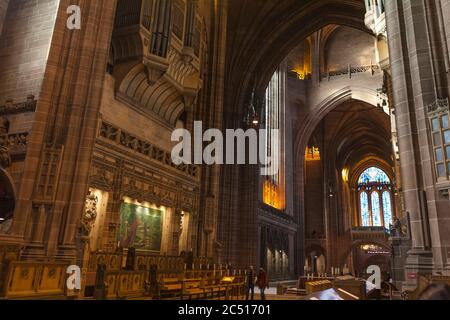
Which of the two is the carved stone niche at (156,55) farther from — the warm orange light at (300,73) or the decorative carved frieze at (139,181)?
the warm orange light at (300,73)

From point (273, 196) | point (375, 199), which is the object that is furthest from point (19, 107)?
point (375, 199)

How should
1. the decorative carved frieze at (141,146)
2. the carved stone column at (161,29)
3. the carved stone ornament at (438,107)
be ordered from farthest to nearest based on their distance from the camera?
the carved stone column at (161,29)
the decorative carved frieze at (141,146)
the carved stone ornament at (438,107)

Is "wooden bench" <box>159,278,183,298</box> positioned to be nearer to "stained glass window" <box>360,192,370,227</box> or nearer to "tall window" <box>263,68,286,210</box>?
"tall window" <box>263,68,286,210</box>

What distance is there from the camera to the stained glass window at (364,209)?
44.0 m

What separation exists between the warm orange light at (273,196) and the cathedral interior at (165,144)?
0.90 metres

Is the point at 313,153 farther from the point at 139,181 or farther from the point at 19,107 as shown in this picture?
the point at 19,107

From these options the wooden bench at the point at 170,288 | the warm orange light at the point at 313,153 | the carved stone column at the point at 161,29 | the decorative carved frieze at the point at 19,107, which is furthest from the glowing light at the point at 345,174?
the decorative carved frieze at the point at 19,107

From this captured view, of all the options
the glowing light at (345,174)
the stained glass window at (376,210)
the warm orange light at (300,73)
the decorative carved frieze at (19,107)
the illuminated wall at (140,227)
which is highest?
the warm orange light at (300,73)

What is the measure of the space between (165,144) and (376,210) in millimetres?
37912

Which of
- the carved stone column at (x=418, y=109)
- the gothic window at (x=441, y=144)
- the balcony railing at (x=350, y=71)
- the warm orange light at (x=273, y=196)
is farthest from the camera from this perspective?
the balcony railing at (x=350, y=71)

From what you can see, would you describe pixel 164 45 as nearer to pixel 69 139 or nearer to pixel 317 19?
pixel 69 139

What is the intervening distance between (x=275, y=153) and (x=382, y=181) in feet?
81.7

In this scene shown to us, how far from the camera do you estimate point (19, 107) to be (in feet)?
29.7

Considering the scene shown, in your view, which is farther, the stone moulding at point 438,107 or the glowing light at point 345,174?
the glowing light at point 345,174
